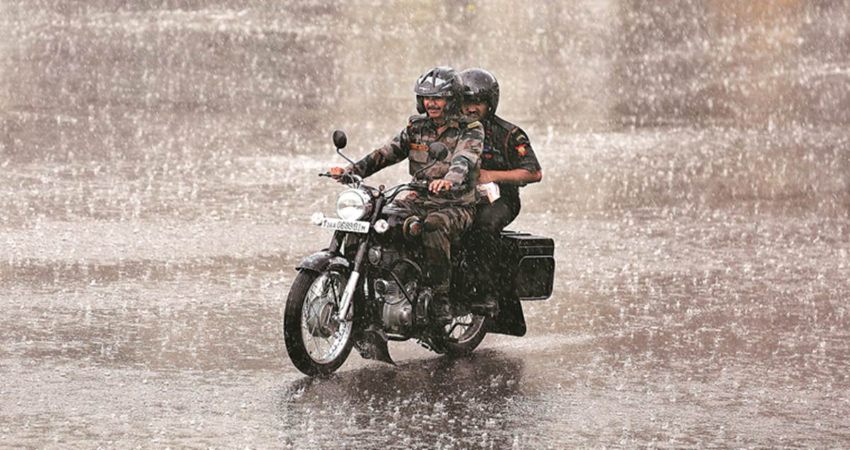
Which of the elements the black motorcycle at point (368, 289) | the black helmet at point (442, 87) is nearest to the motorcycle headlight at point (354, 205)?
the black motorcycle at point (368, 289)

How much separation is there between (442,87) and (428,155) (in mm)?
403

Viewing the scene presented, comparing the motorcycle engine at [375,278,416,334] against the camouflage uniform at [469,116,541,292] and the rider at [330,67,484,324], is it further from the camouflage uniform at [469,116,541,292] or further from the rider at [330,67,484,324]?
the camouflage uniform at [469,116,541,292]

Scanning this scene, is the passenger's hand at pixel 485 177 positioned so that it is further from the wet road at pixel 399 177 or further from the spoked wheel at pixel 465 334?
the wet road at pixel 399 177

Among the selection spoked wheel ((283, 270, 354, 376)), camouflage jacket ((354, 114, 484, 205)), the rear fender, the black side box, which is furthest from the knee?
the rear fender

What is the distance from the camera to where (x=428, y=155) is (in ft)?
30.1

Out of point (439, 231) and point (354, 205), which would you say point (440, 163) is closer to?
point (439, 231)

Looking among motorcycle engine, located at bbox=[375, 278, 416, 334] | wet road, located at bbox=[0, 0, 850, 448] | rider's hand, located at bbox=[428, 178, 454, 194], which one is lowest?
wet road, located at bbox=[0, 0, 850, 448]

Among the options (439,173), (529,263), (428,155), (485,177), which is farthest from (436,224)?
(529,263)

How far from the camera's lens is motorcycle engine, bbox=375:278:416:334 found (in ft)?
29.4

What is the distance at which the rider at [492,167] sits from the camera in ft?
30.9

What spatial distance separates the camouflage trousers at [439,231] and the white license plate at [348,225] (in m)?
0.36

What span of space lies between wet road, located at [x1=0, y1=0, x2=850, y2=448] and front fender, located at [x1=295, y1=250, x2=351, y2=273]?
0.57 meters

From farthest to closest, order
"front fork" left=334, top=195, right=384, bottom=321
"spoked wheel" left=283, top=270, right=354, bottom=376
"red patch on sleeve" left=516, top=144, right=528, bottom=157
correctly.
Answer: "red patch on sleeve" left=516, top=144, right=528, bottom=157, "front fork" left=334, top=195, right=384, bottom=321, "spoked wheel" left=283, top=270, right=354, bottom=376

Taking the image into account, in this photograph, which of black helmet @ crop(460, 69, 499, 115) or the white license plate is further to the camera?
black helmet @ crop(460, 69, 499, 115)
